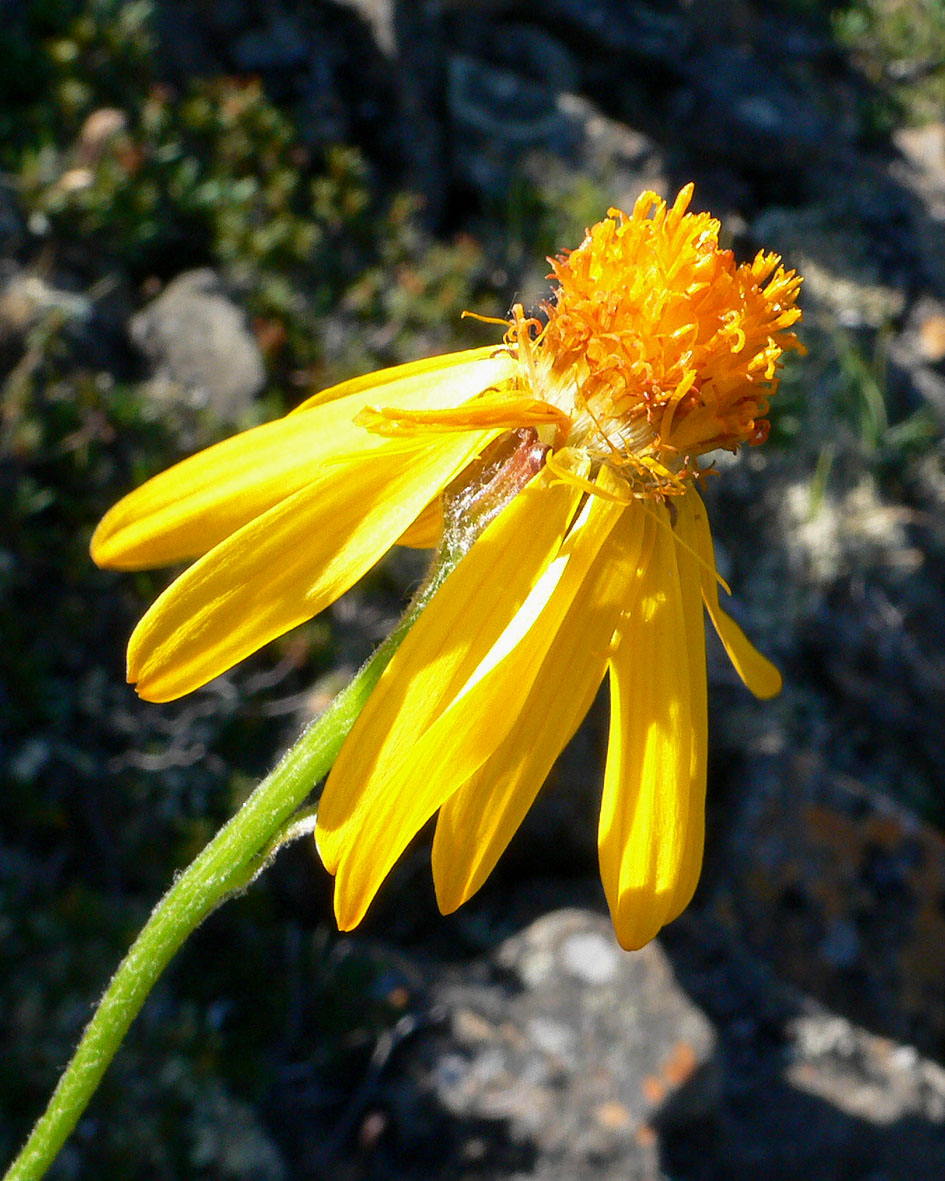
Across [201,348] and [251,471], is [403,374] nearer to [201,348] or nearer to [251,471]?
[251,471]

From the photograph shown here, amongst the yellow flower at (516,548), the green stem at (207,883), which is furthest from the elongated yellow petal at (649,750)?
the green stem at (207,883)

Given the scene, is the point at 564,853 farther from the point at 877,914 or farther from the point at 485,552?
the point at 485,552

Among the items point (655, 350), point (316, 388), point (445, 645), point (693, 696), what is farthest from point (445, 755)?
point (316, 388)

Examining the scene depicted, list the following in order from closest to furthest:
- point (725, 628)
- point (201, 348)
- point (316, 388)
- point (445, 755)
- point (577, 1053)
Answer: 1. point (445, 755)
2. point (725, 628)
3. point (577, 1053)
4. point (201, 348)
5. point (316, 388)

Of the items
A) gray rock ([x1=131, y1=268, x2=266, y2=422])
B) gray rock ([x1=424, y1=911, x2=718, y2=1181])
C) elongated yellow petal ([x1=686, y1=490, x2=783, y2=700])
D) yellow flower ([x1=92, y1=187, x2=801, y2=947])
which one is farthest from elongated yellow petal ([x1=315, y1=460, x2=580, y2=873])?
gray rock ([x1=131, y1=268, x2=266, y2=422])

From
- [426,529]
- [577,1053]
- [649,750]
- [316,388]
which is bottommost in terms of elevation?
[577,1053]

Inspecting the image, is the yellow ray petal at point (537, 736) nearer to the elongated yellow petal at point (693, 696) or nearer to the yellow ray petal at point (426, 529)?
the elongated yellow petal at point (693, 696)

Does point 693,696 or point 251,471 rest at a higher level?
point 251,471
